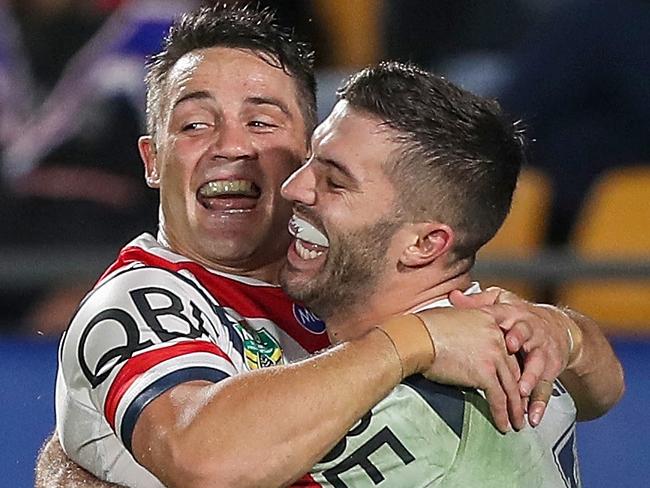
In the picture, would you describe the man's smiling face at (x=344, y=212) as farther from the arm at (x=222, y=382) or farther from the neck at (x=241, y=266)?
the neck at (x=241, y=266)

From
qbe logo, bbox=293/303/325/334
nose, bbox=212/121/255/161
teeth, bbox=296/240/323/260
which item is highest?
nose, bbox=212/121/255/161

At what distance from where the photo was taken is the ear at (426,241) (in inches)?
107

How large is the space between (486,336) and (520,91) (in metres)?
3.47

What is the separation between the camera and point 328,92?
6.06m

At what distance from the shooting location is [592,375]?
9.91 feet

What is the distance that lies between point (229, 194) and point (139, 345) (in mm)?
498

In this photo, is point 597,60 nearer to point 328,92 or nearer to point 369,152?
point 328,92

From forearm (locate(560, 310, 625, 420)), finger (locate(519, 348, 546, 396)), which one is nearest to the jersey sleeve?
finger (locate(519, 348, 546, 396))

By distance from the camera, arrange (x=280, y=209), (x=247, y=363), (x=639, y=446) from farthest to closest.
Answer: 1. (x=639, y=446)
2. (x=280, y=209)
3. (x=247, y=363)

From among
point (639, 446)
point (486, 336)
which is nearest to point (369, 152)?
point (486, 336)

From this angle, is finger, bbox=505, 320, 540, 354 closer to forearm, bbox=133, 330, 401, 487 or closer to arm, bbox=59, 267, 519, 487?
arm, bbox=59, 267, 519, 487

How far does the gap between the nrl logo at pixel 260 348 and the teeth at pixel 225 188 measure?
0.25 m

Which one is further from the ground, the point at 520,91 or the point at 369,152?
the point at 369,152

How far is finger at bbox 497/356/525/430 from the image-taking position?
262 centimetres
